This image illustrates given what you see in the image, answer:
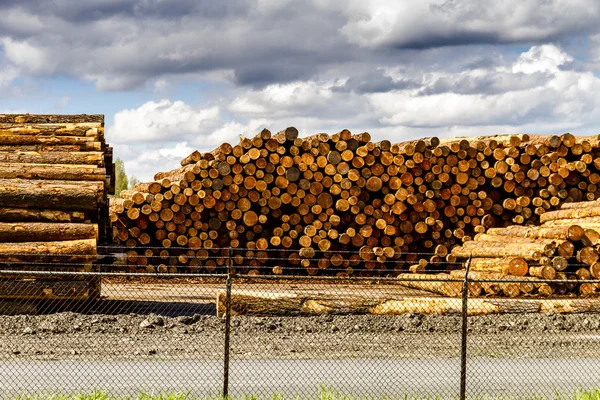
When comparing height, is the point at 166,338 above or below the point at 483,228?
below

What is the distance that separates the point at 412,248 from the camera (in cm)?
1861

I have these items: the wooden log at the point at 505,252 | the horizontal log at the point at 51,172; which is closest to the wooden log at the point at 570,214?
the wooden log at the point at 505,252

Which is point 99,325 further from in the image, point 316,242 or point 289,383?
point 316,242

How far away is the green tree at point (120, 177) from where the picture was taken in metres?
36.9

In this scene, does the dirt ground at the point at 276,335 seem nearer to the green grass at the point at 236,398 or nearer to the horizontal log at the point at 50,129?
the green grass at the point at 236,398

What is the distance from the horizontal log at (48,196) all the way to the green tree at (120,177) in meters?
22.3

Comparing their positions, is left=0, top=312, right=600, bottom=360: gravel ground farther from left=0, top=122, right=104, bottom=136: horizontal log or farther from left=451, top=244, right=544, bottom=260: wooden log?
left=0, top=122, right=104, bottom=136: horizontal log

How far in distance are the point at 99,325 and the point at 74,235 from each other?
251cm

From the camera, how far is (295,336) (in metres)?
11.8

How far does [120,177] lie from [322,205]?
70.2ft

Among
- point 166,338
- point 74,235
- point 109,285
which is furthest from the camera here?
point 109,285

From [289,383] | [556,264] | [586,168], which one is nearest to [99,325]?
[289,383]

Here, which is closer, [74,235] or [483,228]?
[74,235]

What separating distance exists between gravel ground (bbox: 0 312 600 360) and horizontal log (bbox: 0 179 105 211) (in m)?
2.36
